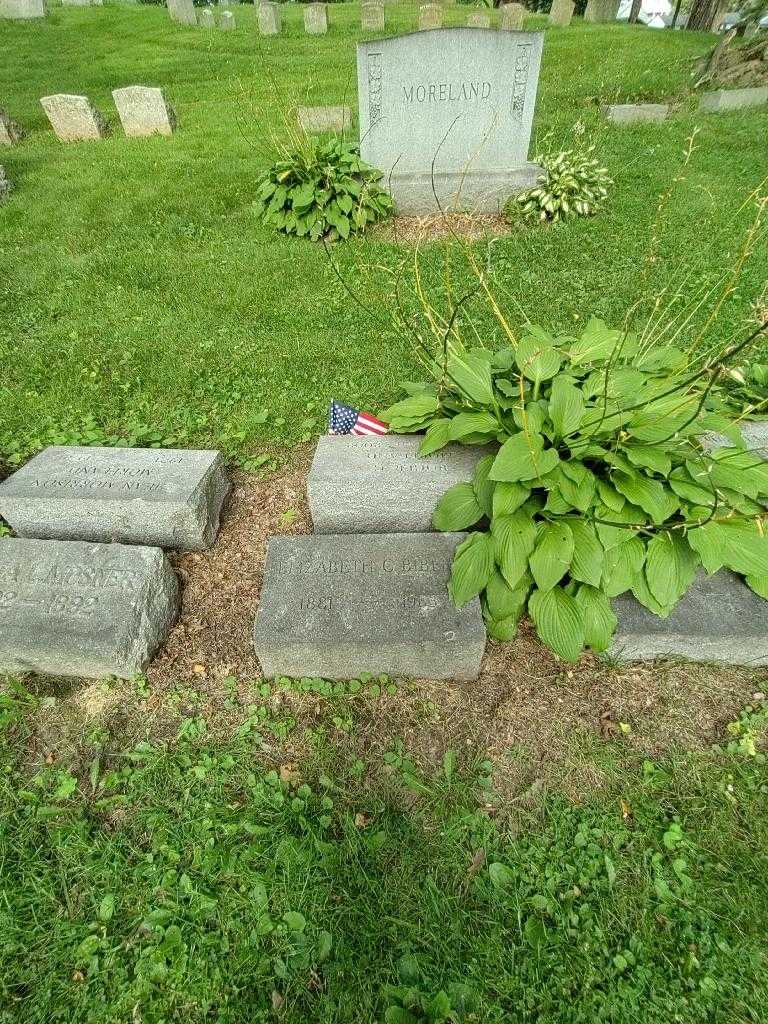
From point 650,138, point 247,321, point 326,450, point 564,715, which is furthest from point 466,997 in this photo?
point 650,138

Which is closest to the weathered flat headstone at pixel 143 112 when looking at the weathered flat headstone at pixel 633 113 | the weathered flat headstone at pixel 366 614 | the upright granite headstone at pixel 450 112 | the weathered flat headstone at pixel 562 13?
the upright granite headstone at pixel 450 112

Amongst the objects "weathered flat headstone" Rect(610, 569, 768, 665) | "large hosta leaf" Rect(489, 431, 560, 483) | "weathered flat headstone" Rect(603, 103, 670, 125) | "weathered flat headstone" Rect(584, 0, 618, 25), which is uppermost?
"weathered flat headstone" Rect(584, 0, 618, 25)

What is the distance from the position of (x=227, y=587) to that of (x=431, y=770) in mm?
1605

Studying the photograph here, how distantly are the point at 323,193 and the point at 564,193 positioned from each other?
288cm

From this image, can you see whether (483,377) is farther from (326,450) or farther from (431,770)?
(431,770)

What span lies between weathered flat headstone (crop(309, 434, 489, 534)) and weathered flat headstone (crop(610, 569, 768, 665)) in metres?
1.17

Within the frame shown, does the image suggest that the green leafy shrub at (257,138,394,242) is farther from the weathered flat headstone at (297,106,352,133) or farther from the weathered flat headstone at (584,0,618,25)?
the weathered flat headstone at (584,0,618,25)

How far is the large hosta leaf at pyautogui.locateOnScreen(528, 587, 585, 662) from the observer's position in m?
2.54

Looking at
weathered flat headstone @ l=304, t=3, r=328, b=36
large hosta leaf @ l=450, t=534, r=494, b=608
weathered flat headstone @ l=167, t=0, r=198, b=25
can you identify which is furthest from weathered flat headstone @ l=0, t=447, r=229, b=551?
weathered flat headstone @ l=167, t=0, r=198, b=25

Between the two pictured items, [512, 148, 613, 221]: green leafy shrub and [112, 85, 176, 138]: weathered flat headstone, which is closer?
[512, 148, 613, 221]: green leafy shrub

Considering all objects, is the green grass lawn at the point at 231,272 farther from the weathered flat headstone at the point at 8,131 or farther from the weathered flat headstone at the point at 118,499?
the weathered flat headstone at the point at 118,499

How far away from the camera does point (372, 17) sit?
1689 cm

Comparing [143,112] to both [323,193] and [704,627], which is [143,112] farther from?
[704,627]

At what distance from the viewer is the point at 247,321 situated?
541 centimetres
